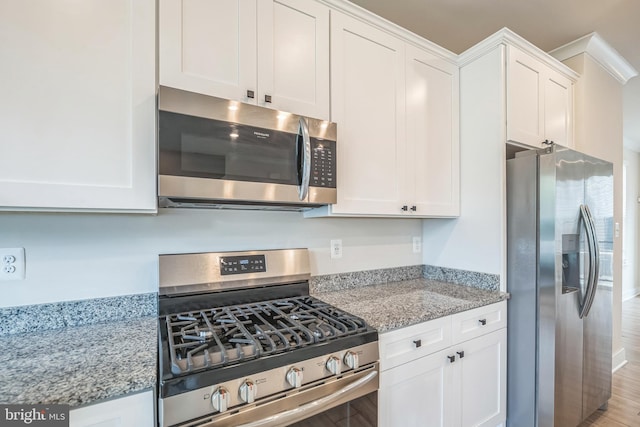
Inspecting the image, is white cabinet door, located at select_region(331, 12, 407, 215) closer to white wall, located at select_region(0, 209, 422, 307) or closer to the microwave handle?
the microwave handle

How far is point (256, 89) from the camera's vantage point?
1.34 meters

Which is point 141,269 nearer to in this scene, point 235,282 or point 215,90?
point 235,282

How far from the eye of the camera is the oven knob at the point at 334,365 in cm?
108

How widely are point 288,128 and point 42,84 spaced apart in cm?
83

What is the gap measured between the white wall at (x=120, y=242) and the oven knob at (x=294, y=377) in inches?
29.7

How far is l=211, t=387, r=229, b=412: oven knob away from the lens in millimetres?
878

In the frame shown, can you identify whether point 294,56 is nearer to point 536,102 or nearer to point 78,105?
point 78,105

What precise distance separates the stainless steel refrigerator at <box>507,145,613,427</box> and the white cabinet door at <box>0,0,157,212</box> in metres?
1.92

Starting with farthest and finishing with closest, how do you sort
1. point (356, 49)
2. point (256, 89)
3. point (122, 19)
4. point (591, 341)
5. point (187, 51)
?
→ point (591, 341)
point (356, 49)
point (256, 89)
point (187, 51)
point (122, 19)

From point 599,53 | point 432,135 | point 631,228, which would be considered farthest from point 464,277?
point 631,228

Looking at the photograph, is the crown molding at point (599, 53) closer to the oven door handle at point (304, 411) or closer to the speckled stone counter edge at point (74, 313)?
the oven door handle at point (304, 411)

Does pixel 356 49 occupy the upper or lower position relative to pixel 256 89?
upper

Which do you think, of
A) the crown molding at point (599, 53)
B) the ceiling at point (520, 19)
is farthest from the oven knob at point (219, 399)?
the crown molding at point (599, 53)

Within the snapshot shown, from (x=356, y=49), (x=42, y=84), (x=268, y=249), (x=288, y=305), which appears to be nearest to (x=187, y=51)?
(x=42, y=84)
